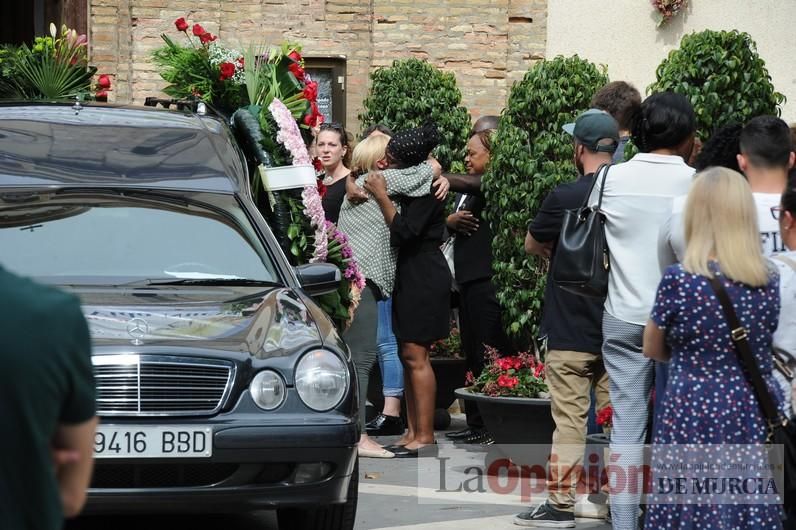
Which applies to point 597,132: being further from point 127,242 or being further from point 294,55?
point 294,55

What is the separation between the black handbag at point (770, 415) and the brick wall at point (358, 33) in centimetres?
978

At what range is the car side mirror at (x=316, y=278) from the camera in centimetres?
612

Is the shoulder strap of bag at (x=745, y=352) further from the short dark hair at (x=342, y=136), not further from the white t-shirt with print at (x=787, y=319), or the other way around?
the short dark hair at (x=342, y=136)

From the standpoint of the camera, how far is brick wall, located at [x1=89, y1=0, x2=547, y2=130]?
1356 cm

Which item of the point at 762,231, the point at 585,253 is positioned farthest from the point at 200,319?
the point at 762,231

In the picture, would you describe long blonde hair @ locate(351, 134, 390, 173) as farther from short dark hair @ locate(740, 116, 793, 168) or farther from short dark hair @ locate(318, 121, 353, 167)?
short dark hair @ locate(740, 116, 793, 168)

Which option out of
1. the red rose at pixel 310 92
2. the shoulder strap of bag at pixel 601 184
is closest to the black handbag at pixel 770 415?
the shoulder strap of bag at pixel 601 184

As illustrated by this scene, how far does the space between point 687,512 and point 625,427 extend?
4.23 ft

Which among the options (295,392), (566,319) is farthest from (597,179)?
(295,392)

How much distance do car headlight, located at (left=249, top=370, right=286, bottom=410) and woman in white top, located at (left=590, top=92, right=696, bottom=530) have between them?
1368mm

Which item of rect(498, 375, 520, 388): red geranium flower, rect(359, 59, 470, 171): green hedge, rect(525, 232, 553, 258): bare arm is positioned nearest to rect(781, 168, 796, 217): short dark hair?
rect(525, 232, 553, 258): bare arm

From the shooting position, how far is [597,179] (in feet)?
18.8

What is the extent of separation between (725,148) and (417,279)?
3312 millimetres

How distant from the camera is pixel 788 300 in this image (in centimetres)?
438
